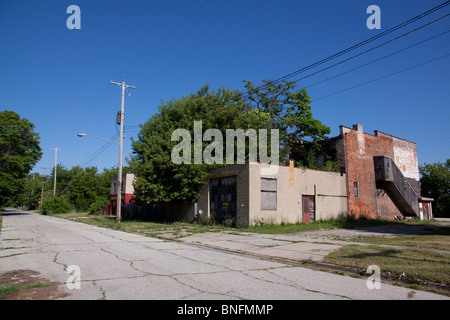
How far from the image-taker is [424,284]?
5980 millimetres

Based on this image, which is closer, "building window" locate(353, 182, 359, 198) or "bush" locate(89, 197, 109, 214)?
"building window" locate(353, 182, 359, 198)

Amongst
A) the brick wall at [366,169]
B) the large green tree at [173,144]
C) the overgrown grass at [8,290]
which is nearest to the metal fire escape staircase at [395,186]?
the brick wall at [366,169]

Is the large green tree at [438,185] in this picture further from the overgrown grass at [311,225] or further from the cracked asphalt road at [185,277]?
the cracked asphalt road at [185,277]

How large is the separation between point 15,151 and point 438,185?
63.4 meters

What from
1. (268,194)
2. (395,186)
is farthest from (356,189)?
(268,194)

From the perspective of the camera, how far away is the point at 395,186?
28516mm

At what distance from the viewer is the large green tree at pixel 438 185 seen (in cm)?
4500

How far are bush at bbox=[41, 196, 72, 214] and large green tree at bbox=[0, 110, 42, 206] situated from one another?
7.23m

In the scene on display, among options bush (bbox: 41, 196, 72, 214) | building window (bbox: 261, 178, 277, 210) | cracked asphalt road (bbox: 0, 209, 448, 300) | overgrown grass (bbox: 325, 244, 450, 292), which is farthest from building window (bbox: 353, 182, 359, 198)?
bush (bbox: 41, 196, 72, 214)

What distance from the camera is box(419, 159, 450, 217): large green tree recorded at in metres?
45.0

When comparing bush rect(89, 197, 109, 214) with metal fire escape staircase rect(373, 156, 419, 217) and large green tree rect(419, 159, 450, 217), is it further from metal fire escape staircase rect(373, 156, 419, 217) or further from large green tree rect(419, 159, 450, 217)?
large green tree rect(419, 159, 450, 217)
